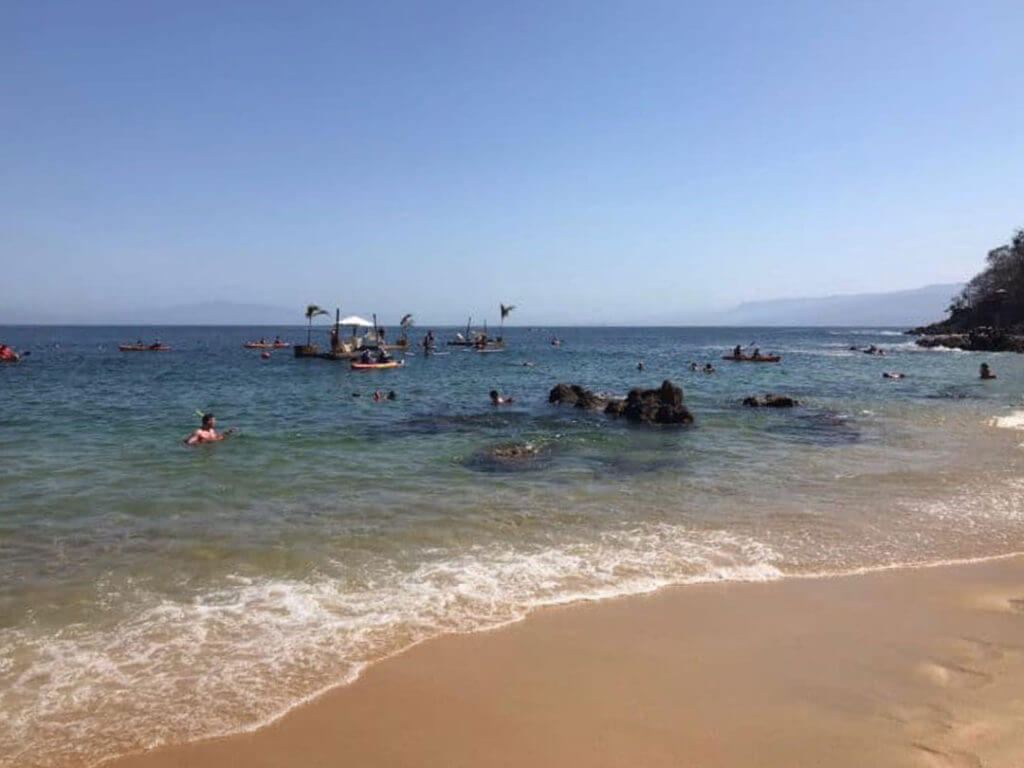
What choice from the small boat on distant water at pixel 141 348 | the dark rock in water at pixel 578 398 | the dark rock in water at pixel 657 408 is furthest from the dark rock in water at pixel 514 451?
the small boat on distant water at pixel 141 348

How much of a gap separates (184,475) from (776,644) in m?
12.1

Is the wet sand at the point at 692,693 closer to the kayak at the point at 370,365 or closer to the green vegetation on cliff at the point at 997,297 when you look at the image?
the kayak at the point at 370,365

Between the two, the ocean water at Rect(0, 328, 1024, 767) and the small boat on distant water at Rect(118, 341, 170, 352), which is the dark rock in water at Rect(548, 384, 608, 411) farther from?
the small boat on distant water at Rect(118, 341, 170, 352)

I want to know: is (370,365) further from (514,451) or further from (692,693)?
(692,693)

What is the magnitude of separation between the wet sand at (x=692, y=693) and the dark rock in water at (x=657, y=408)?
567 inches

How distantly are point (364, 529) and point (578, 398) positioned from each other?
1737 cm

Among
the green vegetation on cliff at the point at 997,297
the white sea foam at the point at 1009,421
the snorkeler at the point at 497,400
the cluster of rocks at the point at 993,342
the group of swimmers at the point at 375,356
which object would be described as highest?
the green vegetation on cliff at the point at 997,297

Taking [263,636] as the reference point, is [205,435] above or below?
above

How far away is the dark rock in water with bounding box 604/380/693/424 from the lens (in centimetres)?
2248

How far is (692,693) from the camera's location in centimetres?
593

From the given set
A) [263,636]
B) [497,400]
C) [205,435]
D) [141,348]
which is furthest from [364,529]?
[141,348]

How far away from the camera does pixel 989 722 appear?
5.36 meters

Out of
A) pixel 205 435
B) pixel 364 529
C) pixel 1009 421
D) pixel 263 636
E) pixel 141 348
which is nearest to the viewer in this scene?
pixel 263 636

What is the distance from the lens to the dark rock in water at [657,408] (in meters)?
22.5
